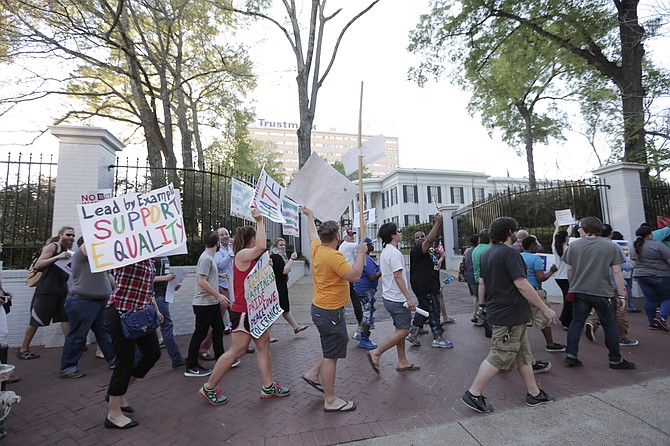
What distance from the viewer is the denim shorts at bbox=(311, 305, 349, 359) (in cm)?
333

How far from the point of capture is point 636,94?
37.3 ft

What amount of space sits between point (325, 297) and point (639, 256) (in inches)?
235

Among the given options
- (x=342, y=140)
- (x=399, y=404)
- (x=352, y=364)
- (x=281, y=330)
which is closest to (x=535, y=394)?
(x=399, y=404)

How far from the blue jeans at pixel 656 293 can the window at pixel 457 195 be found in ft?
122

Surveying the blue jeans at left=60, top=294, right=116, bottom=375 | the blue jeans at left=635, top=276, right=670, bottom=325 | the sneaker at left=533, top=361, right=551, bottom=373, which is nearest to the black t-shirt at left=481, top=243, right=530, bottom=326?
the sneaker at left=533, top=361, right=551, bottom=373

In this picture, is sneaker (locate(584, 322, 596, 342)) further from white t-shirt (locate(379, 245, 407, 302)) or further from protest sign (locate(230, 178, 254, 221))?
protest sign (locate(230, 178, 254, 221))

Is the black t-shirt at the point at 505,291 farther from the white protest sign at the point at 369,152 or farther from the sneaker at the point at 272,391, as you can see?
the sneaker at the point at 272,391

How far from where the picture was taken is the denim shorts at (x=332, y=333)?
3326mm

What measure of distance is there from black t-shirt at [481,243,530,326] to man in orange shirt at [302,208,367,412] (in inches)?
54.7

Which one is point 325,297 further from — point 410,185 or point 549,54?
point 410,185

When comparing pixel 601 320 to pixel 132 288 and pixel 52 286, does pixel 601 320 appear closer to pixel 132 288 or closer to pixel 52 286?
pixel 132 288

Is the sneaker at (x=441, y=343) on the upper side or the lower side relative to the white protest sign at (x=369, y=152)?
lower

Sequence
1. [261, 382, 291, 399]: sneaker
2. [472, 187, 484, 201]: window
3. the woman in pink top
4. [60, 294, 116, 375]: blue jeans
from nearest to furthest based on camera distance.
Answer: the woman in pink top
[261, 382, 291, 399]: sneaker
[60, 294, 116, 375]: blue jeans
[472, 187, 484, 201]: window

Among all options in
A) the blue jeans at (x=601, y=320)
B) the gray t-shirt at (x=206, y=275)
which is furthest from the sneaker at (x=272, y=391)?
the blue jeans at (x=601, y=320)
